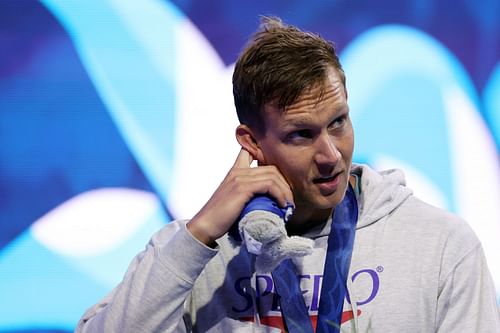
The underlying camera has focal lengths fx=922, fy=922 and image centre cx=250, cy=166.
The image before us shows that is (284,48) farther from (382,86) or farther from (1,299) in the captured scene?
(1,299)

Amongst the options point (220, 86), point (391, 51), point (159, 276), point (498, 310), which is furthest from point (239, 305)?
point (391, 51)

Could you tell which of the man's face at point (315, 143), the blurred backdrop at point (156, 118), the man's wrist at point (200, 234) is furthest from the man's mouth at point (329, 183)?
the blurred backdrop at point (156, 118)

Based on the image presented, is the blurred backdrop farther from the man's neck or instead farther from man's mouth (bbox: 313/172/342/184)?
man's mouth (bbox: 313/172/342/184)

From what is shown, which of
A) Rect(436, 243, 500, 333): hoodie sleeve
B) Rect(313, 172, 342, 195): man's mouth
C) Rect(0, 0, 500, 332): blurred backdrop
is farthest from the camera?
Rect(0, 0, 500, 332): blurred backdrop

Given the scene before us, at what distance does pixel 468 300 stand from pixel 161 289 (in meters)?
0.62

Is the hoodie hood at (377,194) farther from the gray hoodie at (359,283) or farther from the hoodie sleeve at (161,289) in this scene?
the hoodie sleeve at (161,289)

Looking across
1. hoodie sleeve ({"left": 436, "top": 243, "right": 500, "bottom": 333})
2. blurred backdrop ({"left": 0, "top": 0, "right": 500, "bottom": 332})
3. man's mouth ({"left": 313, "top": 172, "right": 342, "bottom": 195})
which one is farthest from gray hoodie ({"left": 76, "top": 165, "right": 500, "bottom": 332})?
blurred backdrop ({"left": 0, "top": 0, "right": 500, "bottom": 332})

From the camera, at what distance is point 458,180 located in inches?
134

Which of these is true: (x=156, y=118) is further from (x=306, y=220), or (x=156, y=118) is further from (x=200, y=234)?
(x=200, y=234)

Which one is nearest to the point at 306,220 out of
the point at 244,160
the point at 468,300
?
the point at 244,160

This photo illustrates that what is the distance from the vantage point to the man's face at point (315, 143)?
192 cm

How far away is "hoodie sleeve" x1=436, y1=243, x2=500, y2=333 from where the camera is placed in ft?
6.05

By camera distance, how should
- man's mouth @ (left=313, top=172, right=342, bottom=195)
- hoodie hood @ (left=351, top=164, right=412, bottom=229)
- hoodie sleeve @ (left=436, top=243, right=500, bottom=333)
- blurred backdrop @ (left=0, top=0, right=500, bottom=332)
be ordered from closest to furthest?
hoodie sleeve @ (left=436, top=243, right=500, bottom=333), man's mouth @ (left=313, top=172, right=342, bottom=195), hoodie hood @ (left=351, top=164, right=412, bottom=229), blurred backdrop @ (left=0, top=0, right=500, bottom=332)

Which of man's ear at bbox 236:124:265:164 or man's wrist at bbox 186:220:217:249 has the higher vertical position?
man's ear at bbox 236:124:265:164
